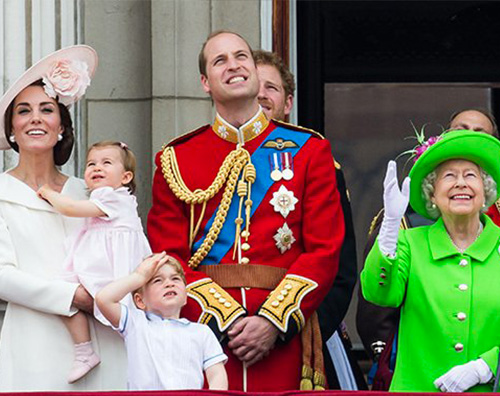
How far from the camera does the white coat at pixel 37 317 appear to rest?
6602 millimetres

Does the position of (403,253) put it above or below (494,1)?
below

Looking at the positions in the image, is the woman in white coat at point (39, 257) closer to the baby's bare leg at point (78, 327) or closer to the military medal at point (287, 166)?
the baby's bare leg at point (78, 327)

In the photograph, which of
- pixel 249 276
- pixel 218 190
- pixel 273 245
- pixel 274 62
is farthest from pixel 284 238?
pixel 274 62

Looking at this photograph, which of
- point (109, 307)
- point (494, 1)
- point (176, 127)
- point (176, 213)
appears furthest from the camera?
point (494, 1)

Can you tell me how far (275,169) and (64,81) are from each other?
2.80 feet

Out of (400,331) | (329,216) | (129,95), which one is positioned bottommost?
(400,331)

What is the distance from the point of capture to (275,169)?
6859 mm

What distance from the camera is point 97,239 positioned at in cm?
670

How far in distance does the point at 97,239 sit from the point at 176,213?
33 cm

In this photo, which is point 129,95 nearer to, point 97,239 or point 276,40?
point 276,40

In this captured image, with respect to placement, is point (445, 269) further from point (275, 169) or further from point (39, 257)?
point (39, 257)

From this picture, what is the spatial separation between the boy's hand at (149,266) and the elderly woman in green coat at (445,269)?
733mm

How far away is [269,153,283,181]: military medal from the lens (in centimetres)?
684

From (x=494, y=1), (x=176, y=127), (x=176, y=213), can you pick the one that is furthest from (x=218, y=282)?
(x=494, y=1)
